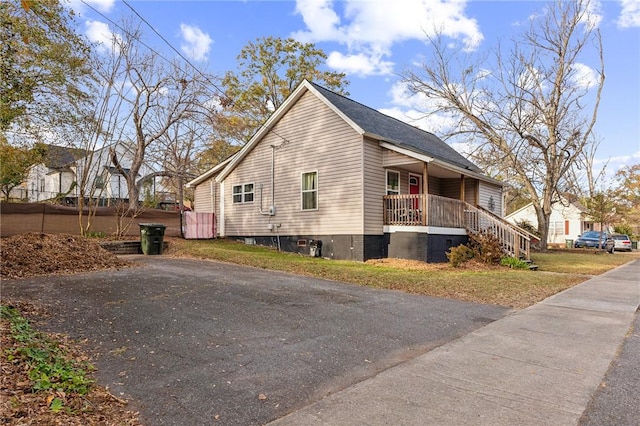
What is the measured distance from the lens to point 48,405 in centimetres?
271

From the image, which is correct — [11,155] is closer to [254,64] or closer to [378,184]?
[378,184]

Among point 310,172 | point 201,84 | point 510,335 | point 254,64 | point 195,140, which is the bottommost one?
point 510,335

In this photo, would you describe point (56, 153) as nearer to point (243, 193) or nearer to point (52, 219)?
point (52, 219)

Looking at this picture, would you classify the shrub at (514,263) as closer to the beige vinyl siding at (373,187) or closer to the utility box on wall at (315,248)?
the beige vinyl siding at (373,187)

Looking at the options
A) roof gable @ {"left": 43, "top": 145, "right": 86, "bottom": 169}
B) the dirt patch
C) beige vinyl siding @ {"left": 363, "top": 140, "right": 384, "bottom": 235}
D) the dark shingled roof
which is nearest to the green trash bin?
the dirt patch

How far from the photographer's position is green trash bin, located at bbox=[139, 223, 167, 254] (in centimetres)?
1387

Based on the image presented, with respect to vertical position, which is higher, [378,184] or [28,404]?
[378,184]

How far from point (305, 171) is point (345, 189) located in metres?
2.22

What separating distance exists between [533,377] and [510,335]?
1.52 metres

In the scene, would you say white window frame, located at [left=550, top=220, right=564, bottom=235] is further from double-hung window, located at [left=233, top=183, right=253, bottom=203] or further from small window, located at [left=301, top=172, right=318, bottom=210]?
double-hung window, located at [left=233, top=183, right=253, bottom=203]

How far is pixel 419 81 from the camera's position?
23.7 m

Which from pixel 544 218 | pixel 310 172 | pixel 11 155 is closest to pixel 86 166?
pixel 11 155

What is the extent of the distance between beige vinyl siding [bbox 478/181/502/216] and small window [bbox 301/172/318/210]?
27.1ft


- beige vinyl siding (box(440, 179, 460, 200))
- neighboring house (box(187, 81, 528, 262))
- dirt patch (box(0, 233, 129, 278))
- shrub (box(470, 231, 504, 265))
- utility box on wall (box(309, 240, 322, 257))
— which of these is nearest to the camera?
dirt patch (box(0, 233, 129, 278))
